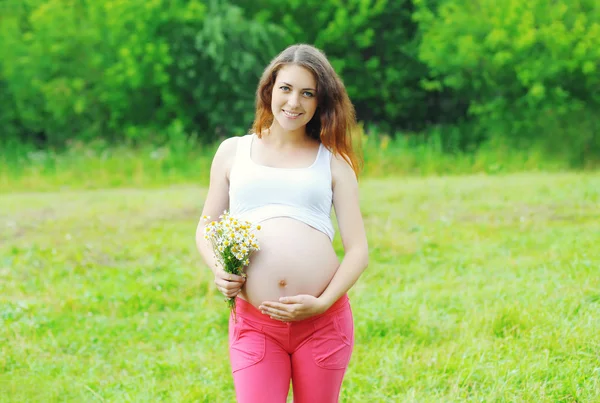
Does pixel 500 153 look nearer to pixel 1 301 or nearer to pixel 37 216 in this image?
pixel 37 216

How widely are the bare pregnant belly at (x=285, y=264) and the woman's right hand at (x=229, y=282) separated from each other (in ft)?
0.16

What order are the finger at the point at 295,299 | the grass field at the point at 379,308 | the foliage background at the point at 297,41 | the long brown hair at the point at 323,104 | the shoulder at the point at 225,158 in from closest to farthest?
the finger at the point at 295,299 < the long brown hair at the point at 323,104 < the shoulder at the point at 225,158 < the grass field at the point at 379,308 < the foliage background at the point at 297,41

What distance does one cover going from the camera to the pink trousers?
2662 millimetres

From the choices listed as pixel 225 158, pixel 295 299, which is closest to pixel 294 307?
pixel 295 299

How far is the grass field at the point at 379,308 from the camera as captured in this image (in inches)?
167

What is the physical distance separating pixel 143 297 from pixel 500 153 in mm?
11622

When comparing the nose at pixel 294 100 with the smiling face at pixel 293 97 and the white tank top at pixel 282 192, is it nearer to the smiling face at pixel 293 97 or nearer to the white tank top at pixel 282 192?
the smiling face at pixel 293 97

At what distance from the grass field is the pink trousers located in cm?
141

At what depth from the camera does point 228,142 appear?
2984 millimetres

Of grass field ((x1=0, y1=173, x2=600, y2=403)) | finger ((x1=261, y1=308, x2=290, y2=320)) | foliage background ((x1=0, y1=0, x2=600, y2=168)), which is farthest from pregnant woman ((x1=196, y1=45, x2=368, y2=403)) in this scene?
foliage background ((x1=0, y1=0, x2=600, y2=168))

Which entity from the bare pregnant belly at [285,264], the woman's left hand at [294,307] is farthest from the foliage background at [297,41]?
the woman's left hand at [294,307]

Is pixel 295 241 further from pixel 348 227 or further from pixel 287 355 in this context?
pixel 287 355

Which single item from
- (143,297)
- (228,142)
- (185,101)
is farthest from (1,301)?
(185,101)

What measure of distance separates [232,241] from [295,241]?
9.8 inches
